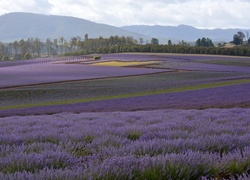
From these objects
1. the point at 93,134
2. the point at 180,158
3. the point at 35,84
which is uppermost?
the point at 180,158

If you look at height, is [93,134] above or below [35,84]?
above

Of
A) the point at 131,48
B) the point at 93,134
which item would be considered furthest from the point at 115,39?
the point at 93,134

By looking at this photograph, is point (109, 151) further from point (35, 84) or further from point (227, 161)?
point (35, 84)

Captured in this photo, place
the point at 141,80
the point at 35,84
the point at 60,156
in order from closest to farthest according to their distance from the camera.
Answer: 1. the point at 60,156
2. the point at 35,84
3. the point at 141,80

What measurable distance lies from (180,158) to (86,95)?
3251 centimetres

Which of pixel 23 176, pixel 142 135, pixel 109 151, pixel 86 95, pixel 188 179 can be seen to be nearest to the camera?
pixel 23 176

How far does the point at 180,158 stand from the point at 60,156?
136cm

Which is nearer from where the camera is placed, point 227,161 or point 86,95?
point 227,161

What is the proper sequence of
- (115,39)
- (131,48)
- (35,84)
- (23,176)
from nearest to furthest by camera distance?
(23,176) → (35,84) → (131,48) → (115,39)

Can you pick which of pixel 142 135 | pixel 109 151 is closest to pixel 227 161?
pixel 109 151

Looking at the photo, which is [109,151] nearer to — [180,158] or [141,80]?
[180,158]

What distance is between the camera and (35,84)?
1829 inches

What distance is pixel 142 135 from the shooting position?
241 inches

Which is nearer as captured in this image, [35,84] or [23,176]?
[23,176]
